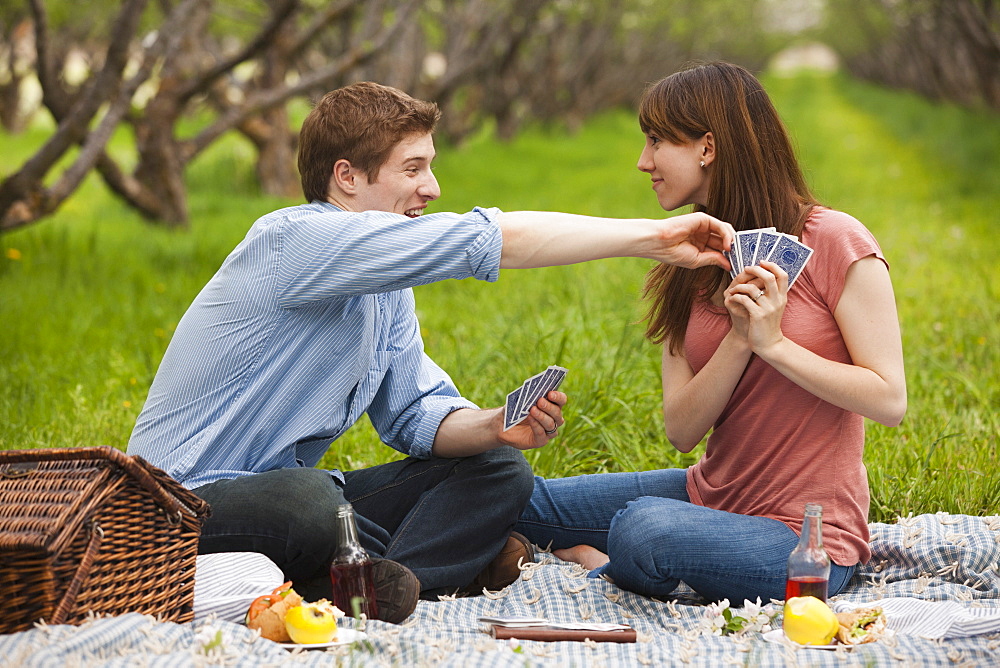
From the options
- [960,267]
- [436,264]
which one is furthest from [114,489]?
[960,267]

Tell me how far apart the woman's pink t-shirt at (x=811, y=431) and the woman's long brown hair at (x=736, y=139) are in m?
0.10

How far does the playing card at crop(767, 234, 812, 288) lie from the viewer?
2.55 m

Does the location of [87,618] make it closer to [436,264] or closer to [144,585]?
[144,585]

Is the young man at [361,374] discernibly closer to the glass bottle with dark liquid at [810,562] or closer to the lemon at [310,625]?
the lemon at [310,625]

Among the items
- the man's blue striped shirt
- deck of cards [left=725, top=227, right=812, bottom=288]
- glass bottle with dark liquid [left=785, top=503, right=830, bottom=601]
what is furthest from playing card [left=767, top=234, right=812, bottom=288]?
the man's blue striped shirt

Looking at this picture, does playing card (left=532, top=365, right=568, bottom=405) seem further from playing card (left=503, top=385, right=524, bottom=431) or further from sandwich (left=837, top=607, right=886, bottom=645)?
sandwich (left=837, top=607, right=886, bottom=645)

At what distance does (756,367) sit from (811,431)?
0.72 feet

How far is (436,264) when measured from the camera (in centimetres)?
249

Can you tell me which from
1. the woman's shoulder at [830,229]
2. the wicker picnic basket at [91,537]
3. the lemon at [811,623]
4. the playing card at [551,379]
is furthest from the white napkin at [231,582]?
the woman's shoulder at [830,229]

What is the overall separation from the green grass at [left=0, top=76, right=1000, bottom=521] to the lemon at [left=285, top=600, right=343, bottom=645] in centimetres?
164

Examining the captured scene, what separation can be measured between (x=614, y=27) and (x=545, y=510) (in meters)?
21.0

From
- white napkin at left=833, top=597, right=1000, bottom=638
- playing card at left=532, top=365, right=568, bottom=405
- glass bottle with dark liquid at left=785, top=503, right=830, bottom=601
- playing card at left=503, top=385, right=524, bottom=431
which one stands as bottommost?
white napkin at left=833, top=597, right=1000, bottom=638

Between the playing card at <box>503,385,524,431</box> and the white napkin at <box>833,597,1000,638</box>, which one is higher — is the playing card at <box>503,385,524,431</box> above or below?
above

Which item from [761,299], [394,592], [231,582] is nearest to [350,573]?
[394,592]
